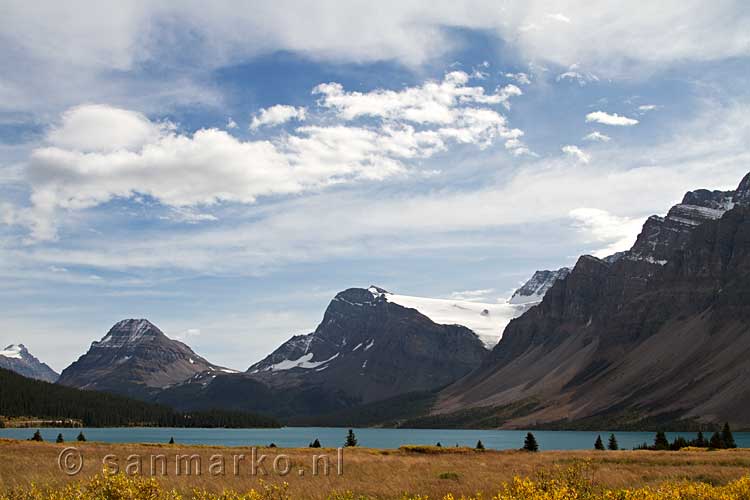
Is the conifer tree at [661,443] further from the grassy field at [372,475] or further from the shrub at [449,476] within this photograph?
the shrub at [449,476]

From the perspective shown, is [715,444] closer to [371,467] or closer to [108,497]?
[371,467]

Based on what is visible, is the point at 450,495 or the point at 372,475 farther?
the point at 372,475

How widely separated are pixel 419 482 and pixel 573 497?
49.6ft

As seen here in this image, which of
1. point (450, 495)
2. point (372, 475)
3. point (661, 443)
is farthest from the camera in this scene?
Result: point (661, 443)

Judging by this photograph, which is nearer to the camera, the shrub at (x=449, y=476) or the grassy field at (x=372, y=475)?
the grassy field at (x=372, y=475)

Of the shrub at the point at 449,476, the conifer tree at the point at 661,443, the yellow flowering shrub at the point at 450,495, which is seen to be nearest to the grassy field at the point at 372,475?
the shrub at the point at 449,476

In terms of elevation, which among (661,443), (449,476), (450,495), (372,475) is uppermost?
(450,495)

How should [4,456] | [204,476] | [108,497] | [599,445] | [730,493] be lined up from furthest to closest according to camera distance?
[599,445] → [4,456] → [204,476] → [730,493] → [108,497]

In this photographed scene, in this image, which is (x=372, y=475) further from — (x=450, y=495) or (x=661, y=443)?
(x=661, y=443)

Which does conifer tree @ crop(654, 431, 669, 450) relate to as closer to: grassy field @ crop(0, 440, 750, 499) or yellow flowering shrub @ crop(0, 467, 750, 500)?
grassy field @ crop(0, 440, 750, 499)

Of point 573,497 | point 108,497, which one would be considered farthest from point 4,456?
point 573,497

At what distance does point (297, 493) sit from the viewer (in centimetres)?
2728

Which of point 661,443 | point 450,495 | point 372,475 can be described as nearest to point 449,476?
point 372,475

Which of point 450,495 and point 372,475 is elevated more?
point 450,495
